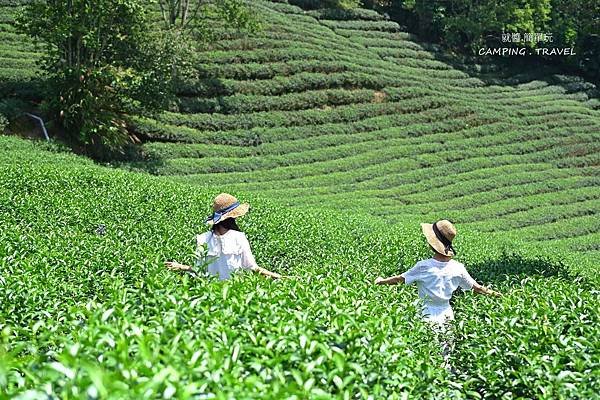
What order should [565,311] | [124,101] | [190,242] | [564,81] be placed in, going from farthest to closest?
[564,81]
[124,101]
[190,242]
[565,311]

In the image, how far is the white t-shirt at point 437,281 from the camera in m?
6.92

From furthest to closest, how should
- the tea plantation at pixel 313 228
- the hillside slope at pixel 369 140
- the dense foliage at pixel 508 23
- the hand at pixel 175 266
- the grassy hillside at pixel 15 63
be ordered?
1. the dense foliage at pixel 508 23
2. the grassy hillside at pixel 15 63
3. the hillside slope at pixel 369 140
4. the hand at pixel 175 266
5. the tea plantation at pixel 313 228

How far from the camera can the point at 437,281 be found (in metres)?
6.93

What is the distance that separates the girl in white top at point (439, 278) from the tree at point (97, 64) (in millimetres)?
18474

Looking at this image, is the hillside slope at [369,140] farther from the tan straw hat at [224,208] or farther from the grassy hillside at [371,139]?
the tan straw hat at [224,208]

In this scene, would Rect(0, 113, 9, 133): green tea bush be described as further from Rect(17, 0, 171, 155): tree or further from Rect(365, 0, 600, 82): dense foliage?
Rect(365, 0, 600, 82): dense foliage

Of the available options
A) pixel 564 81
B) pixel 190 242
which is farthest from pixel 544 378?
pixel 564 81

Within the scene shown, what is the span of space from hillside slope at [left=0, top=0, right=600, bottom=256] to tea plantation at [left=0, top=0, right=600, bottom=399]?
0.12 meters

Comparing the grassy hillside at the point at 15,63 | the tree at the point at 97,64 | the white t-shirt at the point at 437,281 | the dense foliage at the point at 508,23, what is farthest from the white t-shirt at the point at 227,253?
the dense foliage at the point at 508,23

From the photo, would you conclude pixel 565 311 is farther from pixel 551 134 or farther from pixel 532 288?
pixel 551 134

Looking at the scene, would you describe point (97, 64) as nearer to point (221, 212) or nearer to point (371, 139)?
point (371, 139)

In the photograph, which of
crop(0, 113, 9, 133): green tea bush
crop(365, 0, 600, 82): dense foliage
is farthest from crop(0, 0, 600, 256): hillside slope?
crop(365, 0, 600, 82): dense foliage

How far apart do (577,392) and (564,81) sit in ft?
159

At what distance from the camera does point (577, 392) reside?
13.4 ft
